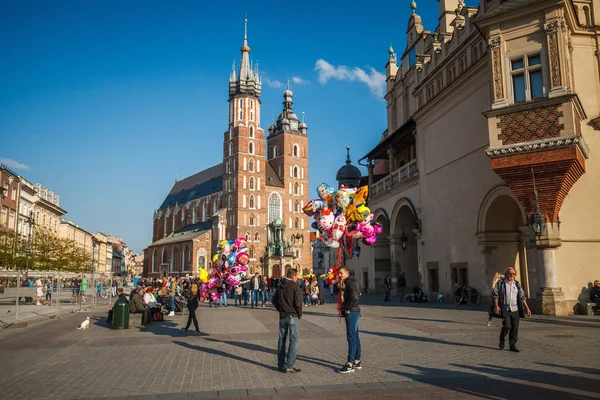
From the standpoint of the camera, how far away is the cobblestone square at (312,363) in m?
6.60

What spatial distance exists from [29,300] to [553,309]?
30.9 metres

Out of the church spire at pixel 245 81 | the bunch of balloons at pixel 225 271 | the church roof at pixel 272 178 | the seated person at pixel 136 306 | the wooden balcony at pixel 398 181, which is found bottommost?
the seated person at pixel 136 306

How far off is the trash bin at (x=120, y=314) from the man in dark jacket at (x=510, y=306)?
10.8 meters

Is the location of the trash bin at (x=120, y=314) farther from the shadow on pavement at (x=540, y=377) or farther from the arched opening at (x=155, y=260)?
the arched opening at (x=155, y=260)

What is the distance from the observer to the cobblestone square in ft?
21.6

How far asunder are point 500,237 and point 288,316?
46.3 feet

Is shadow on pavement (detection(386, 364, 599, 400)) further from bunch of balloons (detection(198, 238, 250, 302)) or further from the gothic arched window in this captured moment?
the gothic arched window

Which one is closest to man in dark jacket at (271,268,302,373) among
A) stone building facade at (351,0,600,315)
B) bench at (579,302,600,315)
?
stone building facade at (351,0,600,315)

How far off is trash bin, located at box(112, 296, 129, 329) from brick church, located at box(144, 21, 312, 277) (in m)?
61.9

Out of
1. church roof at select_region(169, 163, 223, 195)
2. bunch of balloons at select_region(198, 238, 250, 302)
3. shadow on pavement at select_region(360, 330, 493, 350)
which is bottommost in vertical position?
shadow on pavement at select_region(360, 330, 493, 350)

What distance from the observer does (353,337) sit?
805 cm

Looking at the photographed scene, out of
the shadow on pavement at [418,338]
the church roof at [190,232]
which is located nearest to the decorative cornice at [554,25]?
the shadow on pavement at [418,338]

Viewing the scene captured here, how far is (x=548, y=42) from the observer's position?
1548 centimetres

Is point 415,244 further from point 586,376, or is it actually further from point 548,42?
point 586,376
